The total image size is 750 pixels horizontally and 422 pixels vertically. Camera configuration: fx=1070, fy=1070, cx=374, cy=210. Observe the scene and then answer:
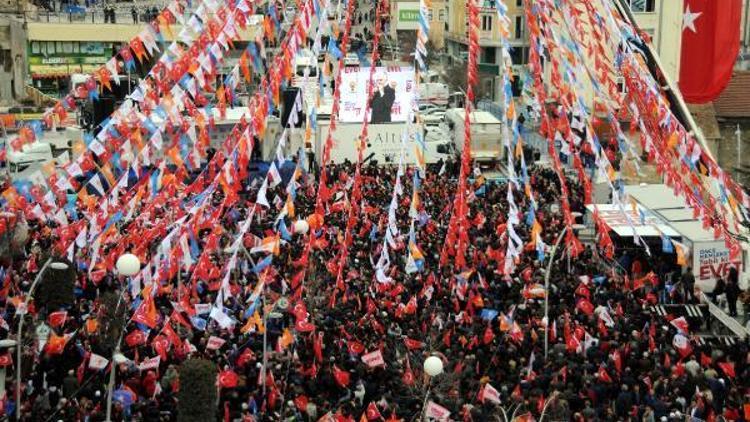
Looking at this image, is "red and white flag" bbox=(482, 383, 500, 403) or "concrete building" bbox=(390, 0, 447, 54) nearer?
"red and white flag" bbox=(482, 383, 500, 403)

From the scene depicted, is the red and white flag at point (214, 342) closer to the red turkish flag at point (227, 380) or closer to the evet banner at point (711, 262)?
the red turkish flag at point (227, 380)

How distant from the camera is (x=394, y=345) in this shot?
2003 cm

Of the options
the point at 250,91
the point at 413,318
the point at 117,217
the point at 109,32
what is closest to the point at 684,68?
the point at 413,318

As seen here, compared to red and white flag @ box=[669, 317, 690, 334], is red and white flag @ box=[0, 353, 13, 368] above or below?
below

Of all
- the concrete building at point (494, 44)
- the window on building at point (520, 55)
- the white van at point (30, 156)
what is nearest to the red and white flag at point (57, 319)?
the white van at point (30, 156)

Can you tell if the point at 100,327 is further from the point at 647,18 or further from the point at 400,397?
the point at 647,18

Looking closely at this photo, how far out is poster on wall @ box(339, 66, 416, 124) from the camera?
40.8 metres

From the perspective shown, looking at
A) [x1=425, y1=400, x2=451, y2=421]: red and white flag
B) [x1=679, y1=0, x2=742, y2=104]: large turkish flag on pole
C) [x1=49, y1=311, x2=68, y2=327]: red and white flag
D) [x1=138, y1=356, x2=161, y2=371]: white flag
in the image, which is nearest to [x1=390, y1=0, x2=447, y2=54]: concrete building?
[x1=679, y1=0, x2=742, y2=104]: large turkish flag on pole

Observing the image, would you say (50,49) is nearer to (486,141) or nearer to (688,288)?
(486,141)

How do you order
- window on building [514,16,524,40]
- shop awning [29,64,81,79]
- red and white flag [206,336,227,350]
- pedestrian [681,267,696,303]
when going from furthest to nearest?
window on building [514,16,524,40] < shop awning [29,64,81,79] < pedestrian [681,267,696,303] < red and white flag [206,336,227,350]

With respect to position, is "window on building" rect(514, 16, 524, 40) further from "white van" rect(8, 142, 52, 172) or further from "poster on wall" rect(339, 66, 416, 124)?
"white van" rect(8, 142, 52, 172)

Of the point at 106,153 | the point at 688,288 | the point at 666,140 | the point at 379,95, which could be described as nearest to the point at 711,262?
the point at 688,288

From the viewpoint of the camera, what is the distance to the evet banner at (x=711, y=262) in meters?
24.2

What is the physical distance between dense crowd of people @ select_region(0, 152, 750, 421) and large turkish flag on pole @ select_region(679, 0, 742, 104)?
4.42 meters
